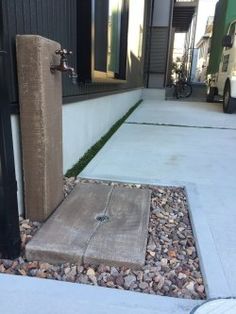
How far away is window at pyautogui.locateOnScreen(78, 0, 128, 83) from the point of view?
9.02 ft

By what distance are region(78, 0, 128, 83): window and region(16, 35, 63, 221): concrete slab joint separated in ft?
2.94

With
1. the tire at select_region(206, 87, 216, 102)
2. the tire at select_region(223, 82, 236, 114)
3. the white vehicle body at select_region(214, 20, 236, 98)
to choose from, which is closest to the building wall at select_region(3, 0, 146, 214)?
the white vehicle body at select_region(214, 20, 236, 98)

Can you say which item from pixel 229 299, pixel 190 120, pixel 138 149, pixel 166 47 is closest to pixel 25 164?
pixel 229 299

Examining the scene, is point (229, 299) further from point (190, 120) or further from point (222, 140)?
point (190, 120)

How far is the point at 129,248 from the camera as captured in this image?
1.60m

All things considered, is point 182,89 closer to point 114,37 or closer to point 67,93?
point 114,37

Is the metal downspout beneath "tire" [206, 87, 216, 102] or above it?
above

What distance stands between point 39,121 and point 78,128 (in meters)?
1.40

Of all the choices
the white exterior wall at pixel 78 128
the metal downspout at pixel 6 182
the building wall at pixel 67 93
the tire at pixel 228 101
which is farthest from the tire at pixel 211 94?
the metal downspout at pixel 6 182

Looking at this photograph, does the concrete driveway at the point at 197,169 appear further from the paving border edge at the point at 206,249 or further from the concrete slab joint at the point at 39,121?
the concrete slab joint at the point at 39,121

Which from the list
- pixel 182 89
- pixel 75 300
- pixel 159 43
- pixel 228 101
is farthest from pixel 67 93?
pixel 182 89

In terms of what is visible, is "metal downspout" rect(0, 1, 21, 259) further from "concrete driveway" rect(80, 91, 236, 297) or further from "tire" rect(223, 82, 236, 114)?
"tire" rect(223, 82, 236, 114)

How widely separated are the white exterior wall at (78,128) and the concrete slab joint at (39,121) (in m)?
0.05

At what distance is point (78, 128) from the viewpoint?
3.13 m
